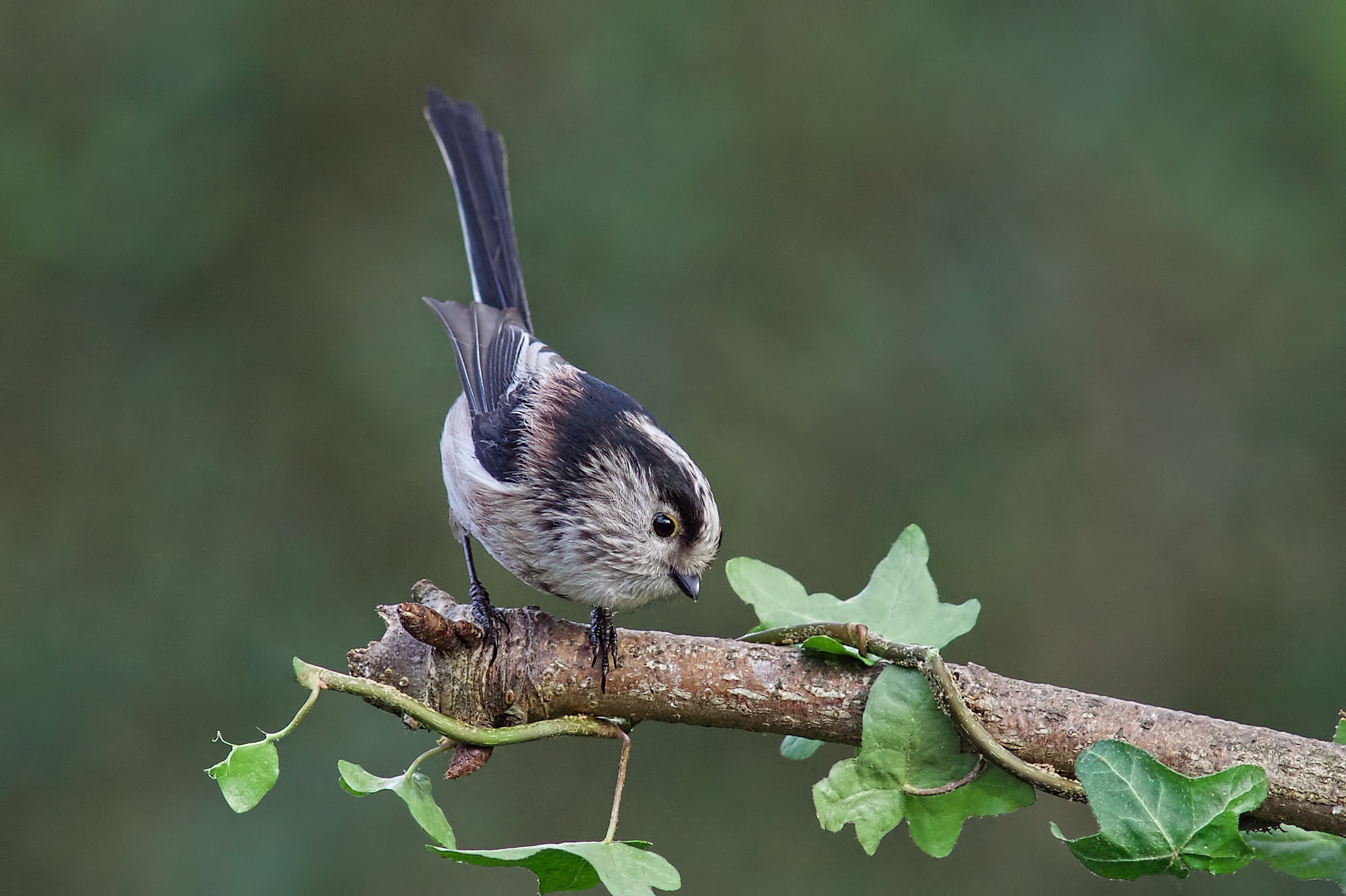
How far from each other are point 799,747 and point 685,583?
51 cm

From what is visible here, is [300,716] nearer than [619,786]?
Yes

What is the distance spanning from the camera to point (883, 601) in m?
1.63

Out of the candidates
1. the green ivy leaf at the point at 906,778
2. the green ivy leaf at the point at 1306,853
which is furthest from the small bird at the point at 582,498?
the green ivy leaf at the point at 1306,853

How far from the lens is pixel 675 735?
4.36 m

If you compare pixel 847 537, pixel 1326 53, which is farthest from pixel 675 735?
pixel 1326 53

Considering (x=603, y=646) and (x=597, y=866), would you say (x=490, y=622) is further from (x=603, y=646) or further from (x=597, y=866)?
(x=597, y=866)

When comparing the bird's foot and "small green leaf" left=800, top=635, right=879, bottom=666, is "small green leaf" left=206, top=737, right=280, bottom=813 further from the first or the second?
"small green leaf" left=800, top=635, right=879, bottom=666

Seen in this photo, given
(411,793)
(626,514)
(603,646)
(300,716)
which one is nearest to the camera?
(300,716)

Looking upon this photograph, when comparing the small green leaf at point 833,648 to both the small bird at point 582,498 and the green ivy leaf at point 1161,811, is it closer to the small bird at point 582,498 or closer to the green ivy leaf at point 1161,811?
the green ivy leaf at point 1161,811

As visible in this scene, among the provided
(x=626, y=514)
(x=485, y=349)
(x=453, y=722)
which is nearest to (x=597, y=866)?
(x=453, y=722)

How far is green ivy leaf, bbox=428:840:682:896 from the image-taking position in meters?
1.31

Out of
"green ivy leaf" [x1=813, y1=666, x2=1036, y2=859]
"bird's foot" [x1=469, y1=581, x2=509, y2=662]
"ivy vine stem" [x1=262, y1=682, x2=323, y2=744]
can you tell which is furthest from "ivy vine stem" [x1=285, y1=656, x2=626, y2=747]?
"green ivy leaf" [x1=813, y1=666, x2=1036, y2=859]

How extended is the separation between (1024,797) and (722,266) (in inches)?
135

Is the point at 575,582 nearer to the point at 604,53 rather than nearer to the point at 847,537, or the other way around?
the point at 847,537
